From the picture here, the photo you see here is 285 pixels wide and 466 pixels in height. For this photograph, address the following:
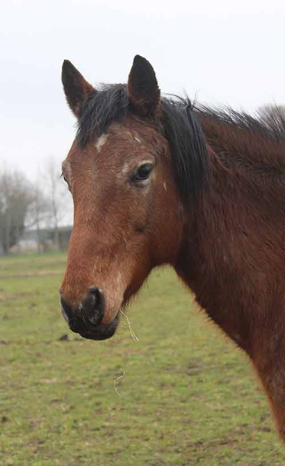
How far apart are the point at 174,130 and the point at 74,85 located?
0.76 m

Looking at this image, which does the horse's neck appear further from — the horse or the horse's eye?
the horse's eye

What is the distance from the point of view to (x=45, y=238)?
66812mm

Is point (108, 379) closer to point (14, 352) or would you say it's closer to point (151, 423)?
point (151, 423)

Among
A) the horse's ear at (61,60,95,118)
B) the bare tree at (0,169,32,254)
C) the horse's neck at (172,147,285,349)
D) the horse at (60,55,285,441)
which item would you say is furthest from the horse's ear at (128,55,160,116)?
the bare tree at (0,169,32,254)

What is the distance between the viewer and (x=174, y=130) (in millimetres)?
2961

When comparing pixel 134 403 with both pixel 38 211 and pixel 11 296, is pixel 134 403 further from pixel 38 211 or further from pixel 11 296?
pixel 38 211

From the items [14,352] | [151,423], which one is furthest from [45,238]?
[151,423]

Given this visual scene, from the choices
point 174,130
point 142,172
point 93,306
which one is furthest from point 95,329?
point 174,130

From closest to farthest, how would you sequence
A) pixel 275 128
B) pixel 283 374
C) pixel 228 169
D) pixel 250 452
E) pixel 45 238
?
1. pixel 283 374
2. pixel 228 169
3. pixel 275 128
4. pixel 250 452
5. pixel 45 238

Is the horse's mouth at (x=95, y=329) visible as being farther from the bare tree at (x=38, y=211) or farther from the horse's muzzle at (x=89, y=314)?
the bare tree at (x=38, y=211)

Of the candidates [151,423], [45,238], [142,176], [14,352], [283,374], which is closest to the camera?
[142,176]

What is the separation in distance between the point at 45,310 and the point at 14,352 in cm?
541

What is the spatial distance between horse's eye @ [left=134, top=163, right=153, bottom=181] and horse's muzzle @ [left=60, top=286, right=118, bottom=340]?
679mm

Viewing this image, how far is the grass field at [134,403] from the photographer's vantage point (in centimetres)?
558
